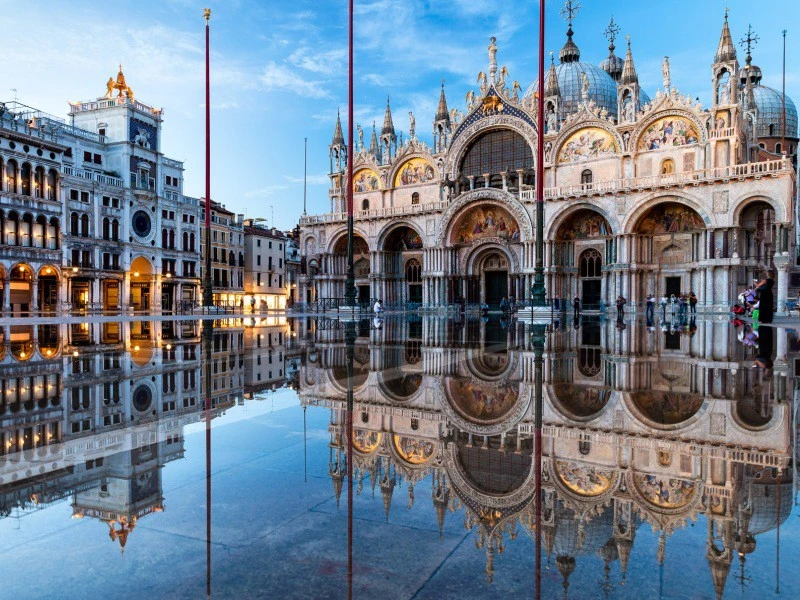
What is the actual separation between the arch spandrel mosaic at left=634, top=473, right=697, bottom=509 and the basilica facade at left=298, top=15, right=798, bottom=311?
31571 millimetres

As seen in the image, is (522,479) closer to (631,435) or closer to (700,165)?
(631,435)

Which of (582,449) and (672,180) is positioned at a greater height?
(672,180)

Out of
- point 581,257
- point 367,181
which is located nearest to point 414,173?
point 367,181

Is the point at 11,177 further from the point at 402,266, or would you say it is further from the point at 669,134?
the point at 669,134

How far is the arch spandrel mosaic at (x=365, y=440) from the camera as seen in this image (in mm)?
3875

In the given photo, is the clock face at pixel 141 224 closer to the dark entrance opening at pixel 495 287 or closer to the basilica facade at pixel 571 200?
the basilica facade at pixel 571 200

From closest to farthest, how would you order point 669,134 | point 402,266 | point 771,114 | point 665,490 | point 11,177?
point 665,490, point 669,134, point 11,177, point 402,266, point 771,114

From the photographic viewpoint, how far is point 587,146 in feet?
123

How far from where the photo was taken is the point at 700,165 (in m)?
32.7

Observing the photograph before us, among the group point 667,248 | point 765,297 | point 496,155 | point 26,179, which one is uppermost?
point 496,155

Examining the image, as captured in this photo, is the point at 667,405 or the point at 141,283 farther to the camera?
the point at 141,283

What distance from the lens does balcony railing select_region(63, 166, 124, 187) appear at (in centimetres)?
4356

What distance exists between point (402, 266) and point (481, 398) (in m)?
40.5

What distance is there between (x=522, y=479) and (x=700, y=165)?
35.0 metres
